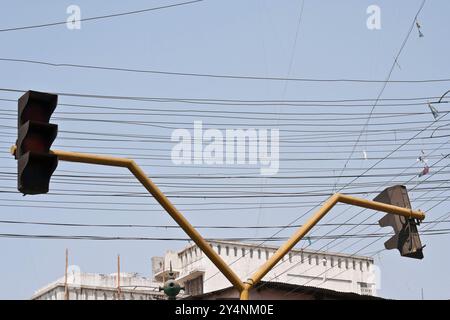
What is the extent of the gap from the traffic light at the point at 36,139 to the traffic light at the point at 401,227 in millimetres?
6823

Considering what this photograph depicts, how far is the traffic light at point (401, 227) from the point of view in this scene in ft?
51.1

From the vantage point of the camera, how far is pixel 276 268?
73.5m

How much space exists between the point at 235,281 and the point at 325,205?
2.34m

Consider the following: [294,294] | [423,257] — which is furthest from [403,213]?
[294,294]

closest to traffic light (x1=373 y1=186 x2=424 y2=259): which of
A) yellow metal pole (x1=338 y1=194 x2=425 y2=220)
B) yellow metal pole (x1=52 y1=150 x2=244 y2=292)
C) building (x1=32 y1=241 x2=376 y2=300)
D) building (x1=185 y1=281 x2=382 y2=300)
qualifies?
yellow metal pole (x1=338 y1=194 x2=425 y2=220)

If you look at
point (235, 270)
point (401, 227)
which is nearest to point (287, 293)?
point (401, 227)

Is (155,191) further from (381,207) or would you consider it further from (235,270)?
(235,270)

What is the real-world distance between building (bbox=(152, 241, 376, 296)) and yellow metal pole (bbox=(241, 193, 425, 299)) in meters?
54.1

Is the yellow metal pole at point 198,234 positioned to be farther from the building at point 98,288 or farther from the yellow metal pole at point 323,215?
the building at point 98,288

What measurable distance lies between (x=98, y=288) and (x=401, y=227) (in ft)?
201

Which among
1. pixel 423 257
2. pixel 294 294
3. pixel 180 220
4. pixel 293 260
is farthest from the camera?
pixel 293 260
